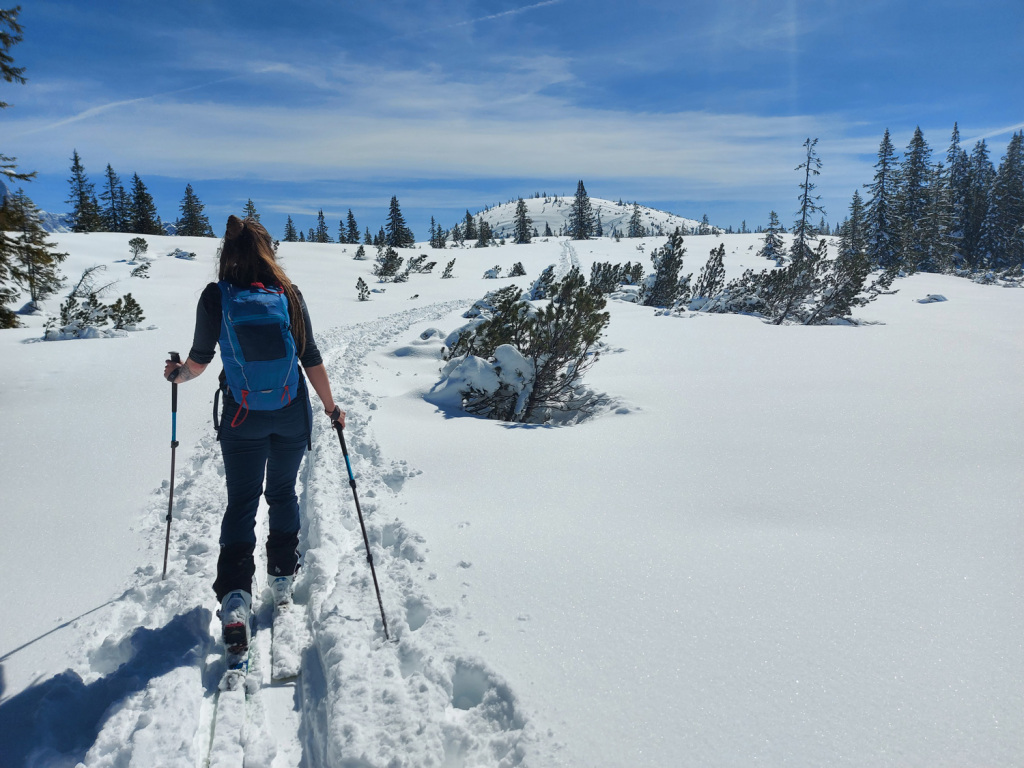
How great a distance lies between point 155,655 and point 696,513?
3.20 metres

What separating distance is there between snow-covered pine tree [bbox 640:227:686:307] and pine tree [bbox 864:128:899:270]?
90.0 feet

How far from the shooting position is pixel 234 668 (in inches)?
95.8

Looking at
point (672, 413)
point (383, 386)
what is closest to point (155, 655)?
point (672, 413)

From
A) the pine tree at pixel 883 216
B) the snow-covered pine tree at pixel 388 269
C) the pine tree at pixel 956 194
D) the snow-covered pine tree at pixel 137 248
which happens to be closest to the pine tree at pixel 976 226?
the pine tree at pixel 956 194

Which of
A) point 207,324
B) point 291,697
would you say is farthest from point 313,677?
point 207,324

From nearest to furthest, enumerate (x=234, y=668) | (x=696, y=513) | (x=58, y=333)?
(x=234, y=668), (x=696, y=513), (x=58, y=333)

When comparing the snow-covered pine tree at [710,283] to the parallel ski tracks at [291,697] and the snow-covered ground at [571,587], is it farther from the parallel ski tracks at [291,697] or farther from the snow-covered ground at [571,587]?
the parallel ski tracks at [291,697]

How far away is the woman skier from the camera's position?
2.42 meters

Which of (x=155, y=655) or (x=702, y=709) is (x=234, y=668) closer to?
(x=155, y=655)

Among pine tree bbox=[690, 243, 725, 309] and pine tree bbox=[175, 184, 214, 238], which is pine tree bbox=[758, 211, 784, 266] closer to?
pine tree bbox=[690, 243, 725, 309]

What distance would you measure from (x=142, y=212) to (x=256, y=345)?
194ft

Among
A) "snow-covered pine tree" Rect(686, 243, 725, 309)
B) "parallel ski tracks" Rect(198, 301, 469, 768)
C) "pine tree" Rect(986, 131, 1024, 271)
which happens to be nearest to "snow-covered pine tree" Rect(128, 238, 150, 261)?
"snow-covered pine tree" Rect(686, 243, 725, 309)

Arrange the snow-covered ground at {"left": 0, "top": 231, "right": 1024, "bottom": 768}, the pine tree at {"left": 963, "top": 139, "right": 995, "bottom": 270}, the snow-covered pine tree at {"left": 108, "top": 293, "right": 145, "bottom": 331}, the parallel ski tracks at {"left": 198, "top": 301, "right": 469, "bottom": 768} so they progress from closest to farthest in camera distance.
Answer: the snow-covered ground at {"left": 0, "top": 231, "right": 1024, "bottom": 768} < the parallel ski tracks at {"left": 198, "top": 301, "right": 469, "bottom": 768} < the snow-covered pine tree at {"left": 108, "top": 293, "right": 145, "bottom": 331} < the pine tree at {"left": 963, "top": 139, "right": 995, "bottom": 270}

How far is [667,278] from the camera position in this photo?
719 inches
